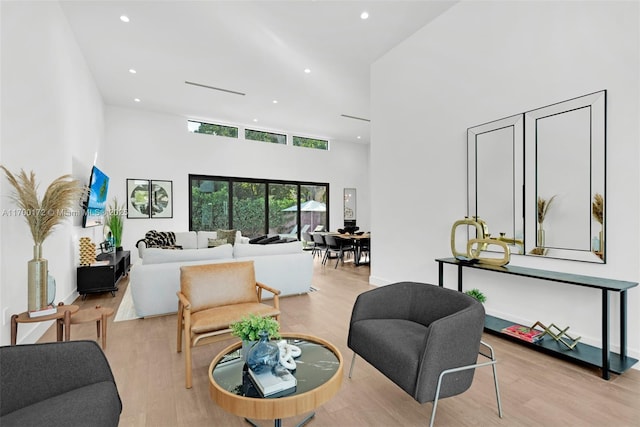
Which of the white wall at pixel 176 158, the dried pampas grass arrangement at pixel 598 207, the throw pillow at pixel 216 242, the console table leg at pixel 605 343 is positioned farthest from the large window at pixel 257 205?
the console table leg at pixel 605 343

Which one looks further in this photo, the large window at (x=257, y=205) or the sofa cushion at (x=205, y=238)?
the large window at (x=257, y=205)

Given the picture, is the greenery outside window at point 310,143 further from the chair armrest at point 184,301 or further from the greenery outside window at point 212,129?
the chair armrest at point 184,301

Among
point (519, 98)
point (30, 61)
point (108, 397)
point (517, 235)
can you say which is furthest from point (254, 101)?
point (108, 397)

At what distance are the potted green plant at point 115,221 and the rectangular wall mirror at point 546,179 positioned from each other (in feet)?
22.3

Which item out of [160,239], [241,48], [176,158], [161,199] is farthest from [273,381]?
[176,158]

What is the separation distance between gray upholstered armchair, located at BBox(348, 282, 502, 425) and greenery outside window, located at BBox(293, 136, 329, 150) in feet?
26.9

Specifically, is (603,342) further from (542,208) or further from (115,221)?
(115,221)

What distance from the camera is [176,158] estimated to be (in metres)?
8.12

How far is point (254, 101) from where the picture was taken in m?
7.16

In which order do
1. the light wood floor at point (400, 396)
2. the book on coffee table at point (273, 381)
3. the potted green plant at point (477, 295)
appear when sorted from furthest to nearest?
the potted green plant at point (477, 295) → the light wood floor at point (400, 396) → the book on coffee table at point (273, 381)

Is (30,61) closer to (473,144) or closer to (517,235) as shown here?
(473,144)

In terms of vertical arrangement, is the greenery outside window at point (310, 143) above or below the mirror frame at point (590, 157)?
above

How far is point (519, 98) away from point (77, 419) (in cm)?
426

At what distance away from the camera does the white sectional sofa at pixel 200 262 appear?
3752mm
